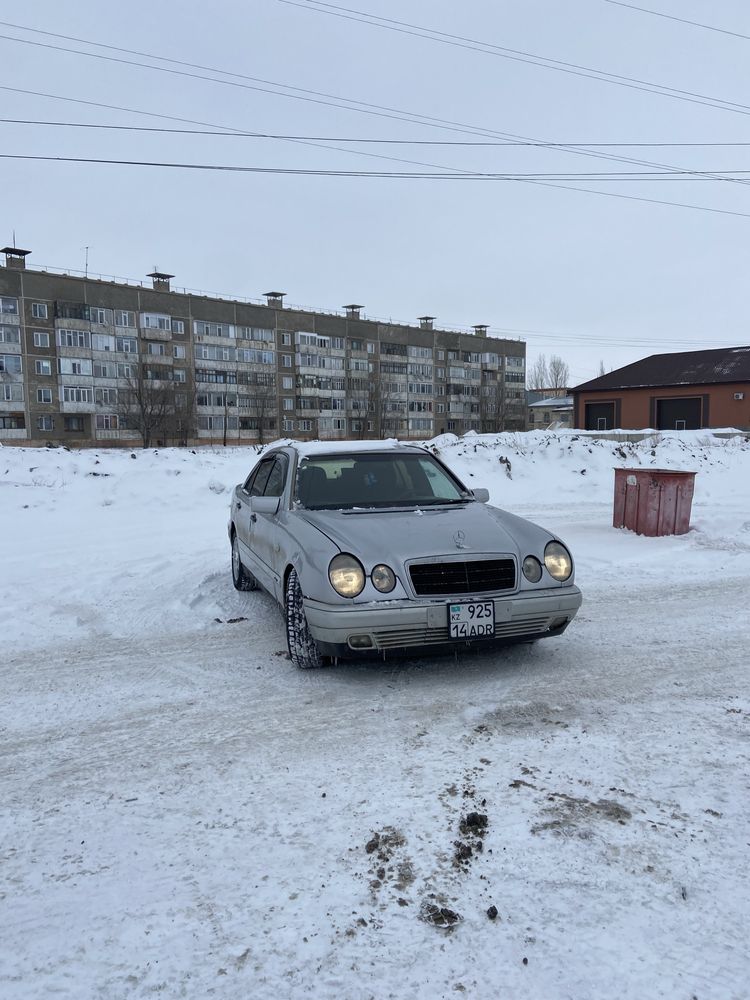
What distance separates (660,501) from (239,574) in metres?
6.19

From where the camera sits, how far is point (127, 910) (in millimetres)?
2391

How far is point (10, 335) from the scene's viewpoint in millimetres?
61656

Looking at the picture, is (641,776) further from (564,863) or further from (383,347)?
(383,347)

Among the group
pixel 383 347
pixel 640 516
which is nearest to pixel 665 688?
pixel 640 516

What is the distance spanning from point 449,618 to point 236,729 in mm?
1440

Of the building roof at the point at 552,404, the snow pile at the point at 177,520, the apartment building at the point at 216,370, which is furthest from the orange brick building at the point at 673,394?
the building roof at the point at 552,404

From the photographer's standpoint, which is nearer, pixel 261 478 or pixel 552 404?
pixel 261 478

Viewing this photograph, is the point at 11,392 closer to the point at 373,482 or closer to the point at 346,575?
the point at 373,482

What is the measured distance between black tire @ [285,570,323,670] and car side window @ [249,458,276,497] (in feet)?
6.89

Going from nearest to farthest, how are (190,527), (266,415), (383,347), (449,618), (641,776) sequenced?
1. (641,776)
2. (449,618)
3. (190,527)
4. (266,415)
5. (383,347)

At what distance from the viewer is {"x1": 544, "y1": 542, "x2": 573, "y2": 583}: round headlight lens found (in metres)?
4.82

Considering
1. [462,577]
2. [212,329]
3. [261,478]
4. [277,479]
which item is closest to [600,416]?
[212,329]

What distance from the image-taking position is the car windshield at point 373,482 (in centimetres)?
563

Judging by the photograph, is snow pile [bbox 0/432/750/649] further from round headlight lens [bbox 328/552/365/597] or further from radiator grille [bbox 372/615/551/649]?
radiator grille [bbox 372/615/551/649]
